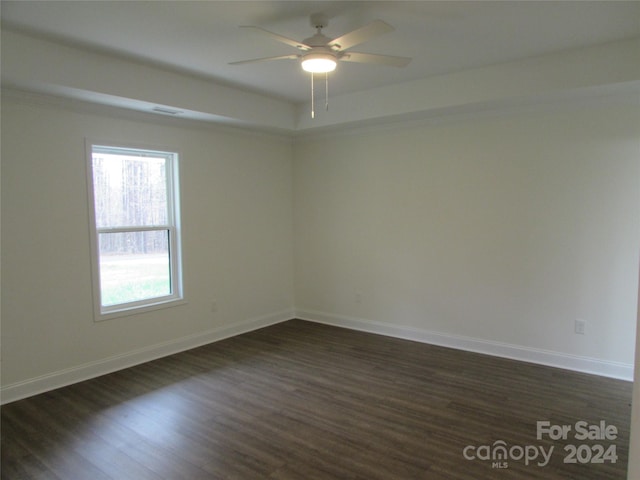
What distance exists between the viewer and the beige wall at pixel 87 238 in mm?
3289

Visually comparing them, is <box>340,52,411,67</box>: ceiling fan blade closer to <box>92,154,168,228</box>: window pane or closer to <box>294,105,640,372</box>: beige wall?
Result: <box>294,105,640,372</box>: beige wall

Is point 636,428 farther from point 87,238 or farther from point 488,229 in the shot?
point 87,238

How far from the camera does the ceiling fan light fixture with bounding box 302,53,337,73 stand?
2633 mm

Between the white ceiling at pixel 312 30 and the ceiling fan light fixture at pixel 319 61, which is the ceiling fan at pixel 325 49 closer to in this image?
the ceiling fan light fixture at pixel 319 61

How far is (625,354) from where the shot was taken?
11.8 feet

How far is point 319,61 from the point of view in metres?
2.68

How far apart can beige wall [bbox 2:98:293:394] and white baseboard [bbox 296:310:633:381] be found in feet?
3.43

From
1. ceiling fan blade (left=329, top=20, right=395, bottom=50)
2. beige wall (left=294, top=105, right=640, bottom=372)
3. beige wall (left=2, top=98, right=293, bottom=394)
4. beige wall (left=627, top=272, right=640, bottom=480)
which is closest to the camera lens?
beige wall (left=627, top=272, right=640, bottom=480)

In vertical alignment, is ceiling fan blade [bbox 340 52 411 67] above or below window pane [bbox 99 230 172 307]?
above

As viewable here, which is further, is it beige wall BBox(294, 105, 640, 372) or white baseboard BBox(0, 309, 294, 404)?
beige wall BBox(294, 105, 640, 372)

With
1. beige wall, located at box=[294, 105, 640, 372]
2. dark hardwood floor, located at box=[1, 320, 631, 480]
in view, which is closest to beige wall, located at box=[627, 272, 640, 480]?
dark hardwood floor, located at box=[1, 320, 631, 480]

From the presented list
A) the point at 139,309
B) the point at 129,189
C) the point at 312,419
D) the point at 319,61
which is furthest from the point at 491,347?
the point at 129,189

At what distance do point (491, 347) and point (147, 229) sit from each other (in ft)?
12.3

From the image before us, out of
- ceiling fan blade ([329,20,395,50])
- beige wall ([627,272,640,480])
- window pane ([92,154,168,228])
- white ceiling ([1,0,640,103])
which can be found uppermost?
white ceiling ([1,0,640,103])
